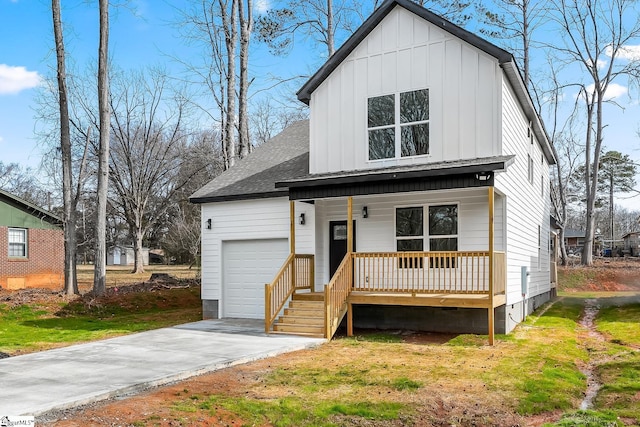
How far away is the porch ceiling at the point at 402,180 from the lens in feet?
34.0

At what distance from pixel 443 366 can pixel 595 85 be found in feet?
95.9

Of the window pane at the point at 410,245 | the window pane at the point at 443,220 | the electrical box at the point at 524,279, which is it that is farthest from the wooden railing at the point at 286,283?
the electrical box at the point at 524,279

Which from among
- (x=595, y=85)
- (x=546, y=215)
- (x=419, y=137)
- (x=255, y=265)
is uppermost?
(x=595, y=85)

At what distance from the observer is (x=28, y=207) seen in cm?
2414

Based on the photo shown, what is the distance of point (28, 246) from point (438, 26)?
20477 millimetres

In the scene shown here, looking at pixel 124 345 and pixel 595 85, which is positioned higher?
pixel 595 85

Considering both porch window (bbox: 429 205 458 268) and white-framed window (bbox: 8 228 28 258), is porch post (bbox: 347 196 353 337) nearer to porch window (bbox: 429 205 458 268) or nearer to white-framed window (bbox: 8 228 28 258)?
porch window (bbox: 429 205 458 268)

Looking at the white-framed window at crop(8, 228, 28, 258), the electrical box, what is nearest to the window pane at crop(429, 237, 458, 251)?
the electrical box

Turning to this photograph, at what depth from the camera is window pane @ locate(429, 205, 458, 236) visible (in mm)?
11977

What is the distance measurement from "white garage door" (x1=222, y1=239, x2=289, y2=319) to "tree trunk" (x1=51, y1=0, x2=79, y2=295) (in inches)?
249

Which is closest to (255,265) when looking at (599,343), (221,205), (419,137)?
(221,205)

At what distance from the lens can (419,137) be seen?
12.3m

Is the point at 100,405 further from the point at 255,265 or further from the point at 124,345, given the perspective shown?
the point at 255,265

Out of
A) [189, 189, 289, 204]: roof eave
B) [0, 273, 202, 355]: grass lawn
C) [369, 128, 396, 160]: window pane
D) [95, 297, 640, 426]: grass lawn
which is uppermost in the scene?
[369, 128, 396, 160]: window pane
